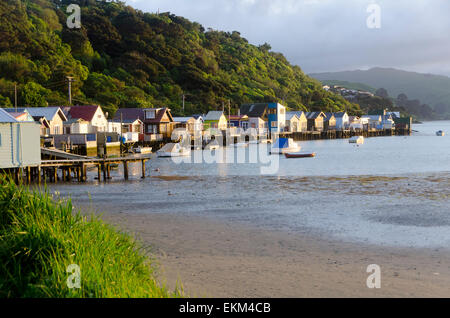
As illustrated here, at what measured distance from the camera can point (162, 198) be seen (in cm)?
3000

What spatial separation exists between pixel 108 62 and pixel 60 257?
5547 inches

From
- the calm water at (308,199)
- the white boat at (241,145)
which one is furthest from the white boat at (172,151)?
the white boat at (241,145)

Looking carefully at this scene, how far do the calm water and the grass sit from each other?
10.3 m

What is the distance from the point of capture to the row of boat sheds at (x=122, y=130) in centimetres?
3422

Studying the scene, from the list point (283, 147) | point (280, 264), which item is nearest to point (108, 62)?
point (283, 147)

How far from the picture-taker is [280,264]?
1484cm

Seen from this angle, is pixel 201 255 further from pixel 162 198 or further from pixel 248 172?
pixel 248 172

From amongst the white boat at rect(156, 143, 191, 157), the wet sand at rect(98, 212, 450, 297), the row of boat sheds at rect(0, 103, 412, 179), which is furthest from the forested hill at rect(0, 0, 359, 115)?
the wet sand at rect(98, 212, 450, 297)

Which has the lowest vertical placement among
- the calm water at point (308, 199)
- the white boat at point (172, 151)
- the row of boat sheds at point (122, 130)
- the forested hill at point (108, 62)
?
the calm water at point (308, 199)

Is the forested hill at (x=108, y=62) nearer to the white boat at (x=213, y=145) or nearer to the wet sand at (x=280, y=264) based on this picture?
the white boat at (x=213, y=145)

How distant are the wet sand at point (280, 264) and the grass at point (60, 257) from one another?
6.31 ft

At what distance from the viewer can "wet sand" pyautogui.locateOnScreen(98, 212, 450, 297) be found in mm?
12422

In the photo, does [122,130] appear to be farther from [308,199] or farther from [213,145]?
[308,199]
